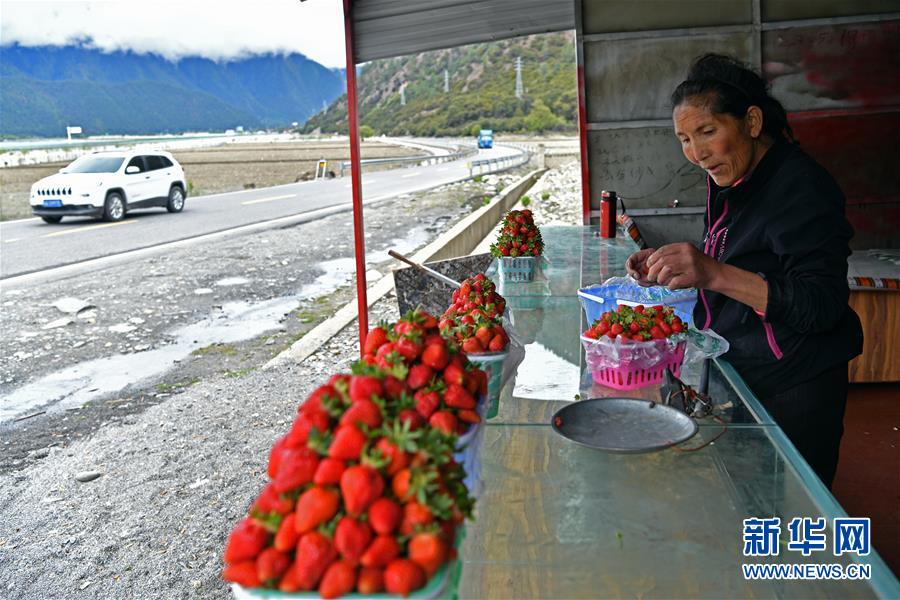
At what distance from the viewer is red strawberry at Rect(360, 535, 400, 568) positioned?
101cm

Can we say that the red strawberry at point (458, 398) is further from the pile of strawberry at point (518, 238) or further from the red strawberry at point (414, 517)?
the pile of strawberry at point (518, 238)

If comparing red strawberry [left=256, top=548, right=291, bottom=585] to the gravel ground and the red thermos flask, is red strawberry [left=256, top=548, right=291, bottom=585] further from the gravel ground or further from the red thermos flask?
the red thermos flask

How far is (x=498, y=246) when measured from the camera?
13.5 ft

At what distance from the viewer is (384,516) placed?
1020mm

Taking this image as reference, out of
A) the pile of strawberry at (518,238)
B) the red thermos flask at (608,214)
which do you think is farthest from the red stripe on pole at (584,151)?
the pile of strawberry at (518,238)

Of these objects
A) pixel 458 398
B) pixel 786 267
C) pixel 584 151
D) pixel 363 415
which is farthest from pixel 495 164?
pixel 363 415

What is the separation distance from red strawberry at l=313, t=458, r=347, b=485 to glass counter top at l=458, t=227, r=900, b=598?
1.38 feet

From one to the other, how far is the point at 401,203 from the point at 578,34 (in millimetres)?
14759

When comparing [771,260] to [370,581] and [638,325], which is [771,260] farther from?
[370,581]

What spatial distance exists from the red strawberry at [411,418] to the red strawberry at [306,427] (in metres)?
0.11

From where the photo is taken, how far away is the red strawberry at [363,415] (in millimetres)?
1138

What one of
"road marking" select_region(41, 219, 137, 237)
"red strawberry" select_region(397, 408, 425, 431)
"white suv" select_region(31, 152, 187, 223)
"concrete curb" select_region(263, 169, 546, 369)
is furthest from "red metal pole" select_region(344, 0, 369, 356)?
"white suv" select_region(31, 152, 187, 223)

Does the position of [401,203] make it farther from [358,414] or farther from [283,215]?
[358,414]

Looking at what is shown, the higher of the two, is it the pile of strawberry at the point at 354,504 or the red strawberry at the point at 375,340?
the red strawberry at the point at 375,340
